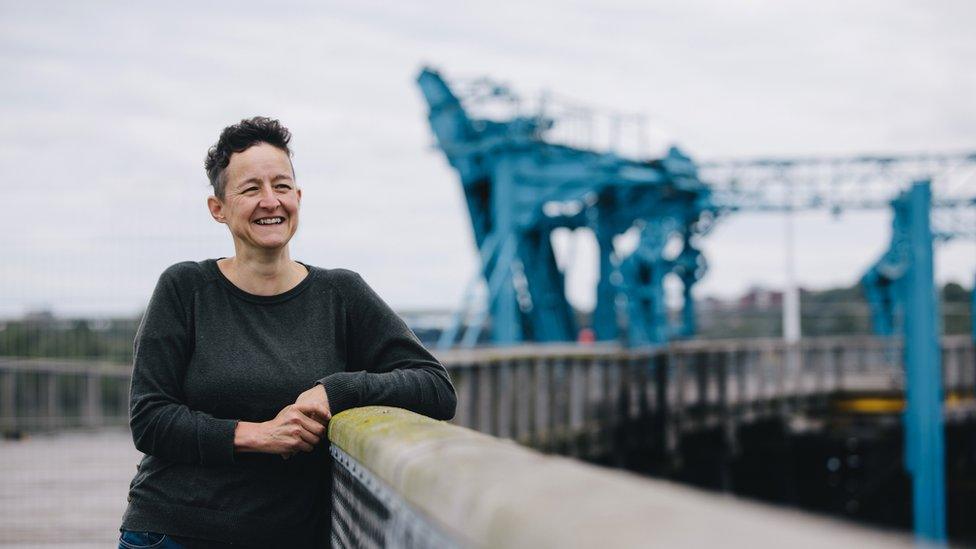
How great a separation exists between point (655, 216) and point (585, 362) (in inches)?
431

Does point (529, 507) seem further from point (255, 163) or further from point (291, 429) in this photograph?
point (255, 163)

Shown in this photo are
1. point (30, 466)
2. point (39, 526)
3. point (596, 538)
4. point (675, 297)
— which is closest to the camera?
point (596, 538)

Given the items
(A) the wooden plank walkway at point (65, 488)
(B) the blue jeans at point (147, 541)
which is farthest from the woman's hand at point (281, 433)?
(A) the wooden plank walkway at point (65, 488)

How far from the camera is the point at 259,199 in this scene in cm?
343

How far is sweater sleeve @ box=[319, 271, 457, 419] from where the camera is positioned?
3.47 m

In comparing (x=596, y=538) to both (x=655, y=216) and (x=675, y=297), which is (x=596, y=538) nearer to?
(x=655, y=216)

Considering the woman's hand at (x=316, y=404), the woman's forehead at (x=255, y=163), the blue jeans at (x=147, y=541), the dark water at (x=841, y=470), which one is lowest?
the dark water at (x=841, y=470)

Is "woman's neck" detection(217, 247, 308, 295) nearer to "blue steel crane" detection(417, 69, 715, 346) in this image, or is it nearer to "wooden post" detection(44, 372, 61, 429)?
"wooden post" detection(44, 372, 61, 429)

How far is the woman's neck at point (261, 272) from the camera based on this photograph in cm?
348

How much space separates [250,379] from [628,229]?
2647cm

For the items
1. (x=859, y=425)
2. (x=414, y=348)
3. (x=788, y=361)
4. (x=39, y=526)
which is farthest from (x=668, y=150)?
(x=414, y=348)

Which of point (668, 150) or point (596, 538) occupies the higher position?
point (668, 150)

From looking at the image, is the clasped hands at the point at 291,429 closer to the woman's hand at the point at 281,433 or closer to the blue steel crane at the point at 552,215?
the woman's hand at the point at 281,433

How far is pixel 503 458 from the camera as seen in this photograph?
71.6 inches
